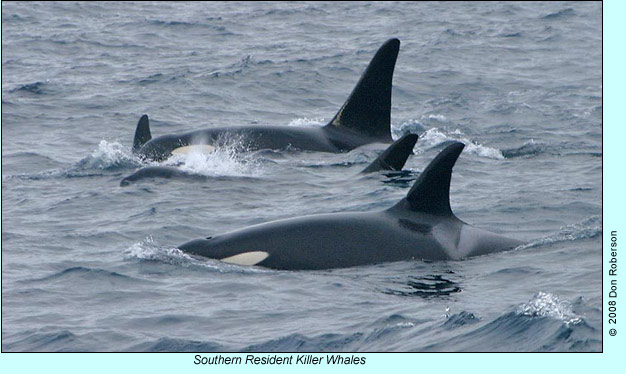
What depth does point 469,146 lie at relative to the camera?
19.8 m

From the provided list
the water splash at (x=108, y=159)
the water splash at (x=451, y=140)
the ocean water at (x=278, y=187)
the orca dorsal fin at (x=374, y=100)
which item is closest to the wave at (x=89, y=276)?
the ocean water at (x=278, y=187)

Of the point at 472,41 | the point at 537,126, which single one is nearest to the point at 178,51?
the point at 472,41

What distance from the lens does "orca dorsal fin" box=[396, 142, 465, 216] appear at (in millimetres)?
12359

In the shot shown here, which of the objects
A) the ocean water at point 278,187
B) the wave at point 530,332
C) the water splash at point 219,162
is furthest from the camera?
the water splash at point 219,162

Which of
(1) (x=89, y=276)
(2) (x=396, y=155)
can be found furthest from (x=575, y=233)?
(1) (x=89, y=276)

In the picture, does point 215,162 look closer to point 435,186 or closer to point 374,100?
point 374,100

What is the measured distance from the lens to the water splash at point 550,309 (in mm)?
10242

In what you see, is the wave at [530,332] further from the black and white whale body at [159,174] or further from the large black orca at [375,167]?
the black and white whale body at [159,174]

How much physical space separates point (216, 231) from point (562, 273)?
14.0ft

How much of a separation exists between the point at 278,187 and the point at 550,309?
656cm

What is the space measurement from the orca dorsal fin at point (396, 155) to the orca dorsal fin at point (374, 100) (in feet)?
6.96

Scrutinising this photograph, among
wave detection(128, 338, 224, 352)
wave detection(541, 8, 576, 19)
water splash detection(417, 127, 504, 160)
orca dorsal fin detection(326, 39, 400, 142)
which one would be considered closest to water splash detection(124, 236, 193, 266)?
wave detection(128, 338, 224, 352)

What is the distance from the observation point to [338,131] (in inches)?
→ 748

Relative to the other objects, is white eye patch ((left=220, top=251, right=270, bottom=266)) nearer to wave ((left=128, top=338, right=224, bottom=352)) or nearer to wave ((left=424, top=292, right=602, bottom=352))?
wave ((left=128, top=338, right=224, bottom=352))
